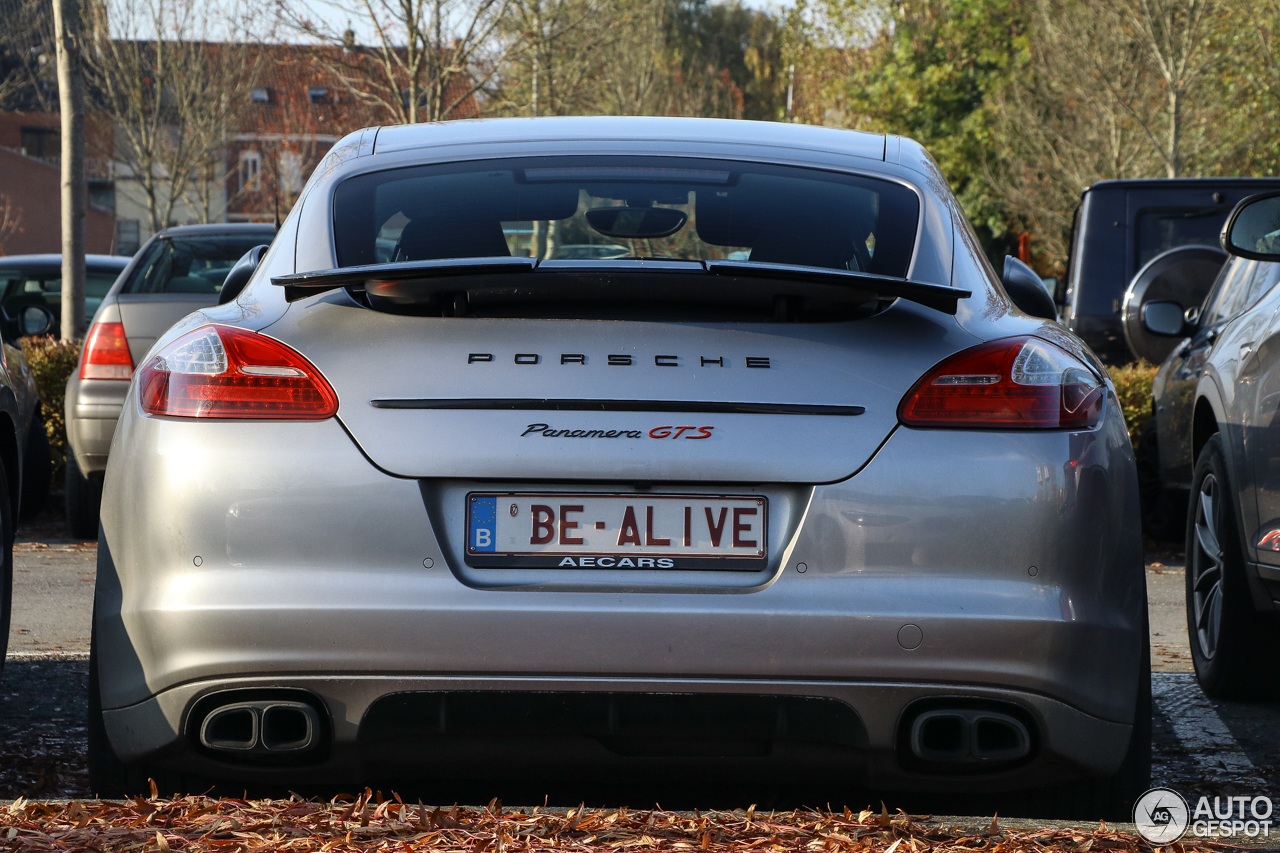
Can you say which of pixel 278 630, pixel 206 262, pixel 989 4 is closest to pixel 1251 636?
pixel 278 630

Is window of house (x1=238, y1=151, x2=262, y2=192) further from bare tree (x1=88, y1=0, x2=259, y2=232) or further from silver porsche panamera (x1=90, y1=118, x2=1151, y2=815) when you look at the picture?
silver porsche panamera (x1=90, y1=118, x2=1151, y2=815)

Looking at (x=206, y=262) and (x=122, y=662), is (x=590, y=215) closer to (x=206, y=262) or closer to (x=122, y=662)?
(x=122, y=662)

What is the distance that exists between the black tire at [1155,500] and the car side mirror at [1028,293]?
16.7 ft

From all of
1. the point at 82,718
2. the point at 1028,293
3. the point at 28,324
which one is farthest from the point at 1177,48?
the point at 82,718

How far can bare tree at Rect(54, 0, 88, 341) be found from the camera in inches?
502

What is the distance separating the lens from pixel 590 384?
116 inches

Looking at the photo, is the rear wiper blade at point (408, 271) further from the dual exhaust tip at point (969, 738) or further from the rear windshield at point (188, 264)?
the rear windshield at point (188, 264)

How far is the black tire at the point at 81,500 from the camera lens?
8742mm

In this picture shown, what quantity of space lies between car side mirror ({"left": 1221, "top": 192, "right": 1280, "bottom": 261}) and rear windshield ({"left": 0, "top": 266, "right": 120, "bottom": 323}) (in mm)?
11949

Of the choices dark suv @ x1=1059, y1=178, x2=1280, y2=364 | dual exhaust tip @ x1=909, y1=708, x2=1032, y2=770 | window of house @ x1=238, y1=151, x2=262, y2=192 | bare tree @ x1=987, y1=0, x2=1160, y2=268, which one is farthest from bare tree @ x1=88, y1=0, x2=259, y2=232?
dual exhaust tip @ x1=909, y1=708, x2=1032, y2=770

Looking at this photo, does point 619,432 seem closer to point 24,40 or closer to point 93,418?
point 93,418

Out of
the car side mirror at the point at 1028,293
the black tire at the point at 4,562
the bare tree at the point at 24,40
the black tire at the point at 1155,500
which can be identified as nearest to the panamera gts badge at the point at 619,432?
the car side mirror at the point at 1028,293

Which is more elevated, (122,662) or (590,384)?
(590,384)

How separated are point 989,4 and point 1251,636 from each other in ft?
128
